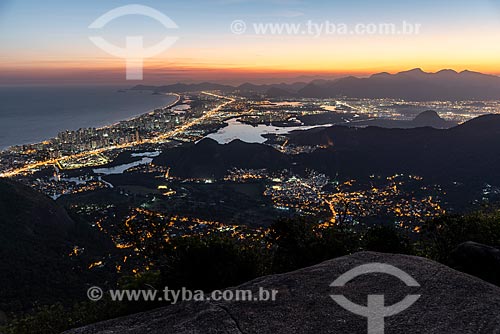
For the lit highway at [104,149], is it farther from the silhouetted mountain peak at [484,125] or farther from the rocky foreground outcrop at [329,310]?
the silhouetted mountain peak at [484,125]

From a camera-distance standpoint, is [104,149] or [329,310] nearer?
[329,310]

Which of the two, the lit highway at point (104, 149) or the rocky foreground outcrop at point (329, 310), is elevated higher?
A: the rocky foreground outcrop at point (329, 310)

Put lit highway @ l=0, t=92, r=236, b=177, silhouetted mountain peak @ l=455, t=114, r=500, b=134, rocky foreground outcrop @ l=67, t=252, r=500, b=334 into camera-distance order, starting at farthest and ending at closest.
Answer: lit highway @ l=0, t=92, r=236, b=177
silhouetted mountain peak @ l=455, t=114, r=500, b=134
rocky foreground outcrop @ l=67, t=252, r=500, b=334

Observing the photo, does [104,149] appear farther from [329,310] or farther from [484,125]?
[329,310]

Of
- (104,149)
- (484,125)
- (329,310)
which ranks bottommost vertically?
(104,149)

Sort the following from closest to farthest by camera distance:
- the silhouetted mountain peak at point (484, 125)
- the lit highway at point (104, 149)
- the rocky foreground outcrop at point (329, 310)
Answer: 1. the rocky foreground outcrop at point (329, 310)
2. the silhouetted mountain peak at point (484, 125)
3. the lit highway at point (104, 149)

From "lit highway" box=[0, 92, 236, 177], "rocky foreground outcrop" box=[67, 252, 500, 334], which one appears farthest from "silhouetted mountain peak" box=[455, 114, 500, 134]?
"lit highway" box=[0, 92, 236, 177]

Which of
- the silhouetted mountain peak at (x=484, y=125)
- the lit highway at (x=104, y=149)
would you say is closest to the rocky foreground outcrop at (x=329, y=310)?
the lit highway at (x=104, y=149)

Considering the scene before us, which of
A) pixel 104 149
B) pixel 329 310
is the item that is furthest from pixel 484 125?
pixel 104 149

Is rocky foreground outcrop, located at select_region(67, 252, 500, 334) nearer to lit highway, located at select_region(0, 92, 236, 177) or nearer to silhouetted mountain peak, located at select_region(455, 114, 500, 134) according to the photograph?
lit highway, located at select_region(0, 92, 236, 177)

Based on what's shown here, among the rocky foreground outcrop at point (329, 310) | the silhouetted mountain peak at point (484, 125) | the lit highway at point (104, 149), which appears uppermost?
the silhouetted mountain peak at point (484, 125)
